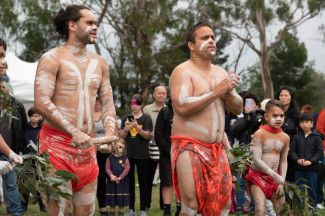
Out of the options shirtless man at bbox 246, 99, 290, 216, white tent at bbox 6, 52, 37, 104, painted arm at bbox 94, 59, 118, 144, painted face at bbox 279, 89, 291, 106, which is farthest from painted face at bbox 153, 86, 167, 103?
painted arm at bbox 94, 59, 118, 144

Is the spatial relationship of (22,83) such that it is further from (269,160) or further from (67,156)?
(67,156)

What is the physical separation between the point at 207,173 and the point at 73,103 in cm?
115

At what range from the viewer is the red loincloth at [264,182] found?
830cm

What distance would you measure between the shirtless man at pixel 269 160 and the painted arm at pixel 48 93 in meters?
3.42

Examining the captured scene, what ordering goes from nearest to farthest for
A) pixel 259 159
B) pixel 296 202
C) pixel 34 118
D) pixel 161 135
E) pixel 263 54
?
pixel 296 202 → pixel 259 159 → pixel 161 135 → pixel 34 118 → pixel 263 54

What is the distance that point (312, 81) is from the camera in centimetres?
5772

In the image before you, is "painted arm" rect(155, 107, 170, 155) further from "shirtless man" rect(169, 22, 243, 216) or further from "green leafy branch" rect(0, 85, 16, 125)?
"green leafy branch" rect(0, 85, 16, 125)

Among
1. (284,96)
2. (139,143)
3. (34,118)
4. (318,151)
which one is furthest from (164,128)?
(318,151)

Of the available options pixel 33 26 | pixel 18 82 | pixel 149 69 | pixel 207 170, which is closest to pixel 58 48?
pixel 207 170

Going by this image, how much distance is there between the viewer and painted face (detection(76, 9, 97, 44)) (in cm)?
552

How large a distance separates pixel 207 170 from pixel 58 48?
Result: 148 centimetres

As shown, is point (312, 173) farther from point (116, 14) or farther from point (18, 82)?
point (116, 14)

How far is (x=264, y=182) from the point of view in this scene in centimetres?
834

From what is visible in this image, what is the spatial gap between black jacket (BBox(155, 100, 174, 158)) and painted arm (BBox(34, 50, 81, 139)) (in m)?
4.66
